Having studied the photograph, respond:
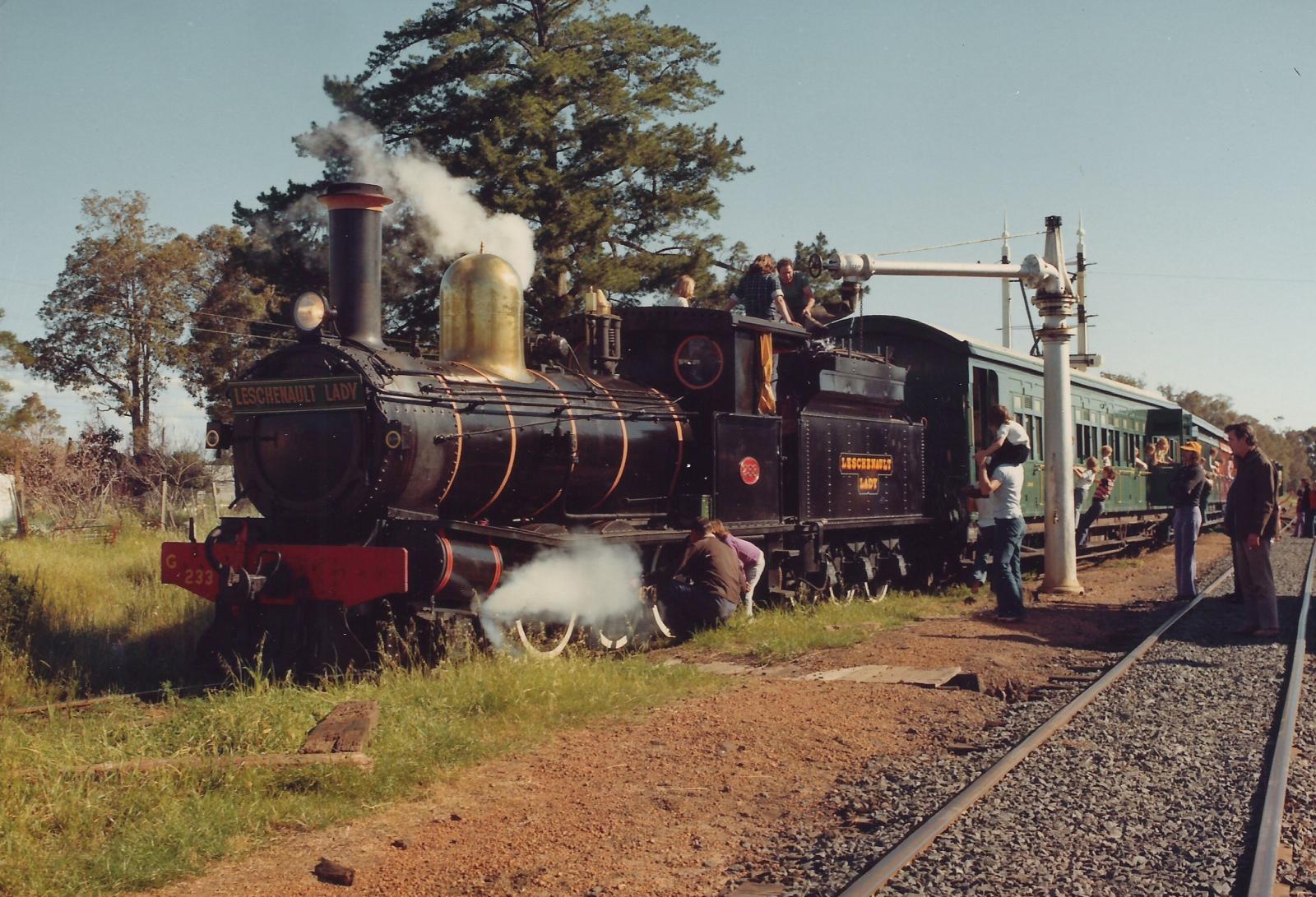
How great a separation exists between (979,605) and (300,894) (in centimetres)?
948

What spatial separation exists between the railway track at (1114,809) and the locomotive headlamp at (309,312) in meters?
4.69

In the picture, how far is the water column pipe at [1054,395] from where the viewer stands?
12984 millimetres

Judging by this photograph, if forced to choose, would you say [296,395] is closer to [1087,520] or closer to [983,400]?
[983,400]

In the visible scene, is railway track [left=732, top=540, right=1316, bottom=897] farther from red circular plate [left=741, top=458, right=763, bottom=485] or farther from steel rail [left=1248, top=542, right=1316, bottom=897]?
red circular plate [left=741, top=458, right=763, bottom=485]

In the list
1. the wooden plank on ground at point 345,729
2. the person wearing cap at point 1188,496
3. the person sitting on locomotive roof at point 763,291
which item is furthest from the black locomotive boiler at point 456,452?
the person wearing cap at point 1188,496

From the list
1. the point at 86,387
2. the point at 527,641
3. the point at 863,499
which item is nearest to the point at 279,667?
the point at 527,641

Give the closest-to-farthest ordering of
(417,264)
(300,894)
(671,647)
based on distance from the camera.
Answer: (300,894) → (671,647) → (417,264)

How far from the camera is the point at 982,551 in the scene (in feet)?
42.8

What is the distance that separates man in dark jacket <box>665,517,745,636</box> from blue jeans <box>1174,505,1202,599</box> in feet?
18.1

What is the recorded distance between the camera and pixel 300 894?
13.0ft

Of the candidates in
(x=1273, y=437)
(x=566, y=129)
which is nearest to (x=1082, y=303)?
(x=566, y=129)

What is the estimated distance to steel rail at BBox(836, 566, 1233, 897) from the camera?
12.8 ft

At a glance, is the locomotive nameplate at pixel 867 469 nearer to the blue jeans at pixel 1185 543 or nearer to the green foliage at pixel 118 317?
the blue jeans at pixel 1185 543

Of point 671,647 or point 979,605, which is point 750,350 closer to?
point 671,647
